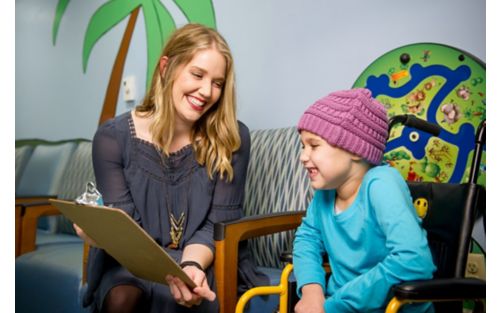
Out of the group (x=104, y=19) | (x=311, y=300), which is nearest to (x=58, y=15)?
(x=104, y=19)

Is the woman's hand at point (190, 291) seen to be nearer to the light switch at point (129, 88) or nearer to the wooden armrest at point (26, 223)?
the wooden armrest at point (26, 223)

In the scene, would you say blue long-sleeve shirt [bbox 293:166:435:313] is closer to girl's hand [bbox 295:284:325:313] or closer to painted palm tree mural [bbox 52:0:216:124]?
girl's hand [bbox 295:284:325:313]

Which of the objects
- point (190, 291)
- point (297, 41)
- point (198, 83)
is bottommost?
point (190, 291)

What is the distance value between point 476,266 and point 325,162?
2.10 feet

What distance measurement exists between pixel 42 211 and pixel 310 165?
1585 mm

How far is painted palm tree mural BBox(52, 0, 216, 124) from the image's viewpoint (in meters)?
2.45

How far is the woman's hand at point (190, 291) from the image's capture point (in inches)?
45.3

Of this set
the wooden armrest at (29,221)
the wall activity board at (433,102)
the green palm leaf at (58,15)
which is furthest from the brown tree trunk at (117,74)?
the wall activity board at (433,102)

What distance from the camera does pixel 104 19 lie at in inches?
125

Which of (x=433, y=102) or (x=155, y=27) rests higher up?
(x=155, y=27)

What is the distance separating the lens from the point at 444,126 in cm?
151

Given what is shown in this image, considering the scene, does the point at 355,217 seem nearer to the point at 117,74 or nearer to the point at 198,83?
the point at 198,83

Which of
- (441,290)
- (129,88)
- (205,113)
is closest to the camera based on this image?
(441,290)
